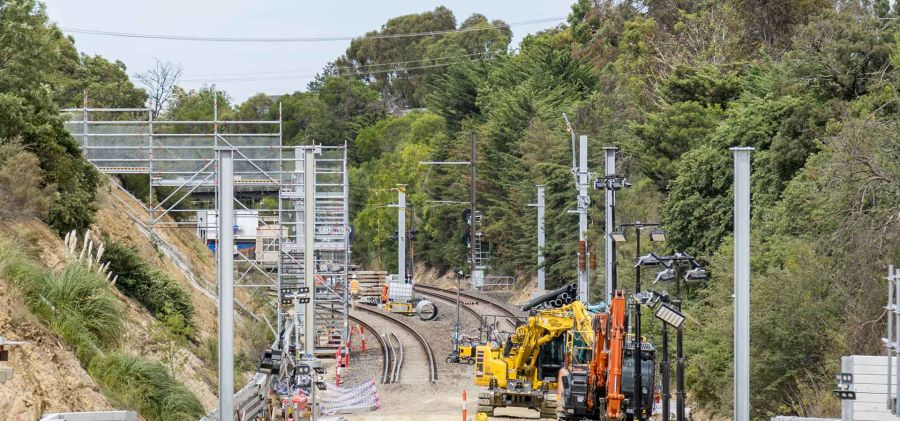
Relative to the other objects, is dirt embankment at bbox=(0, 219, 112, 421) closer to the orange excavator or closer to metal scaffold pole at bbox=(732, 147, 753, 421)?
the orange excavator

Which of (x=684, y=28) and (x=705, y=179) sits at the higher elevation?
(x=684, y=28)

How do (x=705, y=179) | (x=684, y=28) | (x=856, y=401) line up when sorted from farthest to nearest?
(x=684, y=28), (x=705, y=179), (x=856, y=401)

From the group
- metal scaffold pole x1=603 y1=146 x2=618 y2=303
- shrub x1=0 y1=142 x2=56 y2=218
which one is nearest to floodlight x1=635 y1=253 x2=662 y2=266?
metal scaffold pole x1=603 y1=146 x2=618 y2=303

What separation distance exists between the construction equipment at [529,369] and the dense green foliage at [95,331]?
28.7ft

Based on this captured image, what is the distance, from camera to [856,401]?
19094 mm

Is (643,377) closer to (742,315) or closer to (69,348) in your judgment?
(742,315)

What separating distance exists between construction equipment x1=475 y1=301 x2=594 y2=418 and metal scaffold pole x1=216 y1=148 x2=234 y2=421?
1607cm

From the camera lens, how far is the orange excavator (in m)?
23.0

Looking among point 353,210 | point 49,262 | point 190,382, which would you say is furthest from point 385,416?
point 353,210

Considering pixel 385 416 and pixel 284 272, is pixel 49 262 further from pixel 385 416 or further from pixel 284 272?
pixel 284 272

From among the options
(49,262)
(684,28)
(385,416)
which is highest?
(684,28)

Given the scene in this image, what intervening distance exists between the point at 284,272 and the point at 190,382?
51.0 feet

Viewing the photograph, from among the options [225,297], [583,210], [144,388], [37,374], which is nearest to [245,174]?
[583,210]

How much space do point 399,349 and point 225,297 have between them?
30.2 meters
